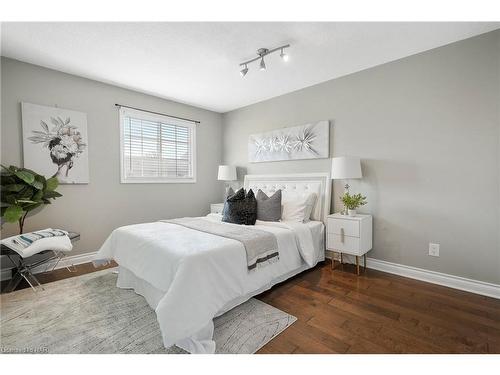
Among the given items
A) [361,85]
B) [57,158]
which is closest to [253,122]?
[361,85]

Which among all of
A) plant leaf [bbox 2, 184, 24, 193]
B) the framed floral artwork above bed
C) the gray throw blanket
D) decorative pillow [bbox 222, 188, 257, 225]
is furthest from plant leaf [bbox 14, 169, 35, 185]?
decorative pillow [bbox 222, 188, 257, 225]

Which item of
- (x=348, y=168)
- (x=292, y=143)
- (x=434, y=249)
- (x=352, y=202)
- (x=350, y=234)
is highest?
(x=292, y=143)

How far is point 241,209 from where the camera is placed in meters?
2.99

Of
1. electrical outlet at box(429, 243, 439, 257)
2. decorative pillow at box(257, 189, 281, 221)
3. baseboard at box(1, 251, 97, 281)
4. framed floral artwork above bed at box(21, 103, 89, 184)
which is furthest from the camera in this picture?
decorative pillow at box(257, 189, 281, 221)

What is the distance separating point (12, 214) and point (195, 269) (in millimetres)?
2173

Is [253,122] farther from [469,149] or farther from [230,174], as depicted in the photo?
[469,149]

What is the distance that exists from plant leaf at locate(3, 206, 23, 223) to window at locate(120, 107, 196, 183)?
51.3 inches

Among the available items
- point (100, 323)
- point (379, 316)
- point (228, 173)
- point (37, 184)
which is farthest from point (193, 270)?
point (228, 173)

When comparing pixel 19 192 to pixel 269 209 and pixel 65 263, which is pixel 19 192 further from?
pixel 269 209

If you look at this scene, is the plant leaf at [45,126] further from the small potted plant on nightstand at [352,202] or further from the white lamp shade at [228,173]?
the small potted plant on nightstand at [352,202]

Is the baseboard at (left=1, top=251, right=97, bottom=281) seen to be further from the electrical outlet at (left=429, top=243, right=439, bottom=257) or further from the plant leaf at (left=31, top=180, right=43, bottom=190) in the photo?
the electrical outlet at (left=429, top=243, right=439, bottom=257)

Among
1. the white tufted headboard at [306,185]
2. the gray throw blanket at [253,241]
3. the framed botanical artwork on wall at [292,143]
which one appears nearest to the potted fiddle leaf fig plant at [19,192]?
the gray throw blanket at [253,241]

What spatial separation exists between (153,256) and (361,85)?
3.14m

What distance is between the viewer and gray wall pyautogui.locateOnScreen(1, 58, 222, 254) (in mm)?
2717
